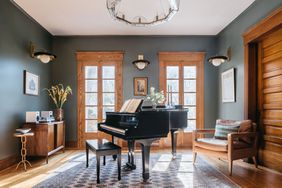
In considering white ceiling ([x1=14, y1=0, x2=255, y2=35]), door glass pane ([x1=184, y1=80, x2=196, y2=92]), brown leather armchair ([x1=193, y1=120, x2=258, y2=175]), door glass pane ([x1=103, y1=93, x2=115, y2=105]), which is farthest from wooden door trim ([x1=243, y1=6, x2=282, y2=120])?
door glass pane ([x1=103, y1=93, x2=115, y2=105])

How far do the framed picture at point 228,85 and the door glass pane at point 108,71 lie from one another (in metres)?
2.75

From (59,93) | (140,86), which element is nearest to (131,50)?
(140,86)

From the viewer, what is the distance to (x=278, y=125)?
397cm

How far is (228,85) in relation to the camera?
5.59 m

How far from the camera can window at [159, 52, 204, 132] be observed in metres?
6.36

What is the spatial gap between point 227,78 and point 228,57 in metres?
0.48

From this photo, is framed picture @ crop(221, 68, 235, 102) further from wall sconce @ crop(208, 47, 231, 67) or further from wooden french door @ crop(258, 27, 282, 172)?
wooden french door @ crop(258, 27, 282, 172)

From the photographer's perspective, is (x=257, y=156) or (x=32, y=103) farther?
(x=32, y=103)

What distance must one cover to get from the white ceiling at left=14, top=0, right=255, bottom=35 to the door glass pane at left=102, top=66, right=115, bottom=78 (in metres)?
0.88

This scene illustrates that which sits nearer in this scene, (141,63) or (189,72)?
(141,63)

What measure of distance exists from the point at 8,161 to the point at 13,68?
1629mm

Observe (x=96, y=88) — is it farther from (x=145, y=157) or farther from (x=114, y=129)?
(x=145, y=157)

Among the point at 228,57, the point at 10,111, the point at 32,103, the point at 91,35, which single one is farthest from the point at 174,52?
the point at 10,111

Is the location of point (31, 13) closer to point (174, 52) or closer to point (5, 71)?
point (5, 71)
